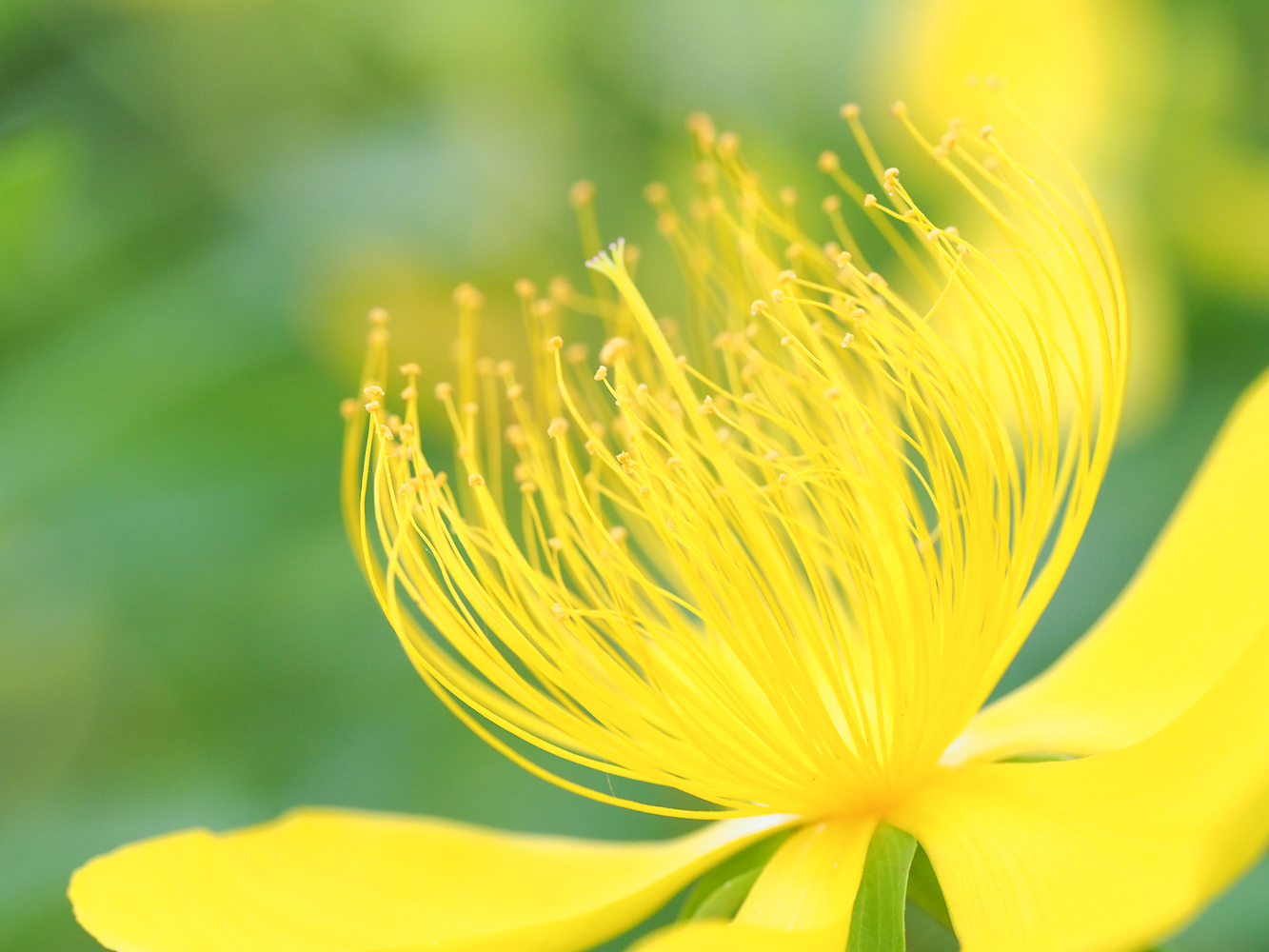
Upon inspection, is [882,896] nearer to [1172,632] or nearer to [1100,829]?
[1100,829]

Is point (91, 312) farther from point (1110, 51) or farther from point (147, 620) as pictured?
point (1110, 51)

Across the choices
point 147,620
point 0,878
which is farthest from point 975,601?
point 147,620

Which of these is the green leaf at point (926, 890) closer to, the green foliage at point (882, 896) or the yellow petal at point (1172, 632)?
the green foliage at point (882, 896)

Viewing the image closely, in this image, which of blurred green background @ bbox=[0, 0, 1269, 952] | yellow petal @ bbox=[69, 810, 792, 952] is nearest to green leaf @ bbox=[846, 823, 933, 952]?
yellow petal @ bbox=[69, 810, 792, 952]

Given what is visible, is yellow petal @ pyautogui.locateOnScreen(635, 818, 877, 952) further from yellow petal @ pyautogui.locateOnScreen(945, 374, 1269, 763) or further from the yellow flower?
yellow petal @ pyautogui.locateOnScreen(945, 374, 1269, 763)

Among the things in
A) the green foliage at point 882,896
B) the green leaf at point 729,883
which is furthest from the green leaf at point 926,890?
the green leaf at point 729,883

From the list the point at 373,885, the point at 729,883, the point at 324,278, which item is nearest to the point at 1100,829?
the point at 729,883
